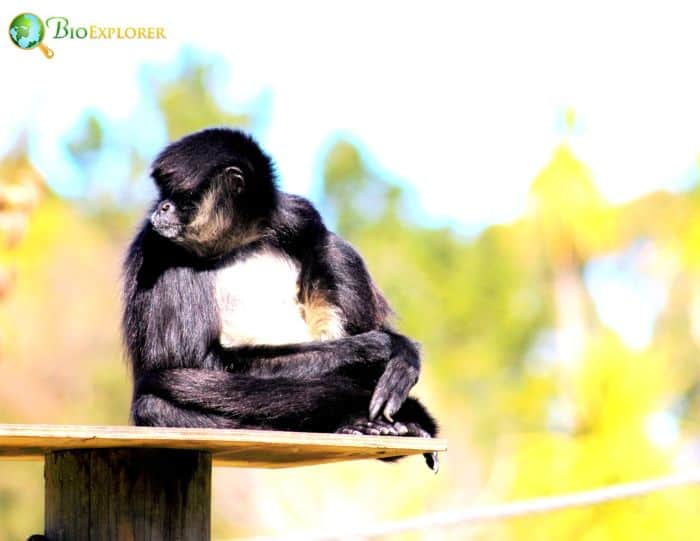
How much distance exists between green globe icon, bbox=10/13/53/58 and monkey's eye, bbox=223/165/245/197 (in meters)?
2.21

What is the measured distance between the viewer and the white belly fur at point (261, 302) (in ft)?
13.9

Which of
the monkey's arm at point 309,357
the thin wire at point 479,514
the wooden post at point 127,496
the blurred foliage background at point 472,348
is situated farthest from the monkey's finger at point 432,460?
the blurred foliage background at point 472,348

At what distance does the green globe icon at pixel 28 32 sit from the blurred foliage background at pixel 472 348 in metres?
6.80

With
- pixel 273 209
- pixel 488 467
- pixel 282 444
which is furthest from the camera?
pixel 488 467

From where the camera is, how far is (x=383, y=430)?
153 inches

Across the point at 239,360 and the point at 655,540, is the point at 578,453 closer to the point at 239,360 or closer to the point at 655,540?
the point at 655,540

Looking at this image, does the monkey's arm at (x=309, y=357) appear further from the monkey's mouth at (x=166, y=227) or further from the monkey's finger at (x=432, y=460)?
the monkey's mouth at (x=166, y=227)

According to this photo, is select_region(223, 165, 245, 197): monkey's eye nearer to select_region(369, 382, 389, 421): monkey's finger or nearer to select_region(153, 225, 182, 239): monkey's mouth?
select_region(153, 225, 182, 239): monkey's mouth

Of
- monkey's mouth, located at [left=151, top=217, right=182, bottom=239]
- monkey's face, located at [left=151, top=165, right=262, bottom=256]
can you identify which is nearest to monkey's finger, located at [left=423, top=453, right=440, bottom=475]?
monkey's face, located at [left=151, top=165, right=262, bottom=256]

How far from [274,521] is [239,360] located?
45.0 feet

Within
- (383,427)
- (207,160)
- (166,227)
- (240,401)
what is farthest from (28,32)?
(383,427)

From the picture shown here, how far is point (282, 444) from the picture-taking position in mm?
3273

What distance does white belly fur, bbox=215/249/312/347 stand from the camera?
423 cm

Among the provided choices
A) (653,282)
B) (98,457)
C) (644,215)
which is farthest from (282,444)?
(644,215)
